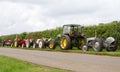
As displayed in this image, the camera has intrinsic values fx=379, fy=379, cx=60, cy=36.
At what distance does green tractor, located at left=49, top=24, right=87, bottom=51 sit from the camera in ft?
102

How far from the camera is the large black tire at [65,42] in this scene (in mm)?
30705

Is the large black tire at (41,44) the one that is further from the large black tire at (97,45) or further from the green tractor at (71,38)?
the large black tire at (97,45)

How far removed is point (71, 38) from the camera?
32.4m

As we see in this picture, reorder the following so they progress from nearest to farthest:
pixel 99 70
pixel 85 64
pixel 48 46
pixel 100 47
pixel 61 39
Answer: pixel 99 70
pixel 85 64
pixel 100 47
pixel 61 39
pixel 48 46

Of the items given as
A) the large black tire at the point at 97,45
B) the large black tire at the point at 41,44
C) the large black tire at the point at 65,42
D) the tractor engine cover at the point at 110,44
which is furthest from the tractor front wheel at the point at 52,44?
the tractor engine cover at the point at 110,44

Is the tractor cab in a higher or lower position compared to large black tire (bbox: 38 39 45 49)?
higher

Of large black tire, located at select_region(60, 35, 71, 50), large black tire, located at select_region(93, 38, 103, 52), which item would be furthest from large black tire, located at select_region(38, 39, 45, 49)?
large black tire, located at select_region(93, 38, 103, 52)

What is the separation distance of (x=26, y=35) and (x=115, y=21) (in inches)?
997

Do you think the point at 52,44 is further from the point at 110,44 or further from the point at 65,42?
the point at 110,44

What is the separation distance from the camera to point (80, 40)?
32781 millimetres

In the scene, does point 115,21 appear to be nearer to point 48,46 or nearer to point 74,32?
point 74,32

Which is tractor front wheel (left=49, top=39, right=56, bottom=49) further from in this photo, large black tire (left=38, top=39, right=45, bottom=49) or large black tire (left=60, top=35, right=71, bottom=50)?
large black tire (left=60, top=35, right=71, bottom=50)

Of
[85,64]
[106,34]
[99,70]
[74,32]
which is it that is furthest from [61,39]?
[99,70]

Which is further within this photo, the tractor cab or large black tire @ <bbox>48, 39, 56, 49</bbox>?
large black tire @ <bbox>48, 39, 56, 49</bbox>
